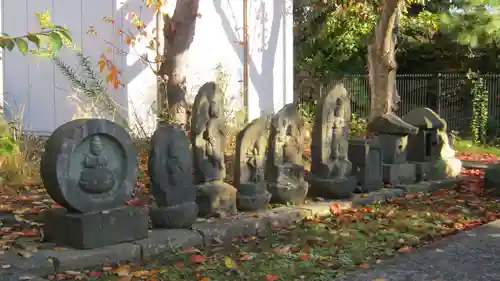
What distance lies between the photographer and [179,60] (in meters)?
9.12

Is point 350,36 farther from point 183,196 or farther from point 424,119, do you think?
point 183,196

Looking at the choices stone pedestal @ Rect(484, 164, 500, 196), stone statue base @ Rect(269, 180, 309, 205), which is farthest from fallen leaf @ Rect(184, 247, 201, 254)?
stone pedestal @ Rect(484, 164, 500, 196)

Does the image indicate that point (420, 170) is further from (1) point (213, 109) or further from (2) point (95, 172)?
(2) point (95, 172)

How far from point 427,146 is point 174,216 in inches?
186

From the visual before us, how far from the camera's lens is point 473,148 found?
14.9m

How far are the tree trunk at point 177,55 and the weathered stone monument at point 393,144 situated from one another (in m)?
2.84

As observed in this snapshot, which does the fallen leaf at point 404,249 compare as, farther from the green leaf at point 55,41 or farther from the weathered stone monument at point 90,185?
the green leaf at point 55,41

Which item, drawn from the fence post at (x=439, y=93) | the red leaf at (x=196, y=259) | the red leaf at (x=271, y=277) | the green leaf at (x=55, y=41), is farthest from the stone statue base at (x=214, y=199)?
the fence post at (x=439, y=93)

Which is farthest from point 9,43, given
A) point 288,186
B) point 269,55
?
point 269,55

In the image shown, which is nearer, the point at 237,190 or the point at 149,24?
the point at 237,190

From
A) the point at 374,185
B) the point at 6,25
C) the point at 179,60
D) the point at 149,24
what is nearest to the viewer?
the point at 374,185

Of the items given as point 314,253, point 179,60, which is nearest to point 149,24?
point 179,60

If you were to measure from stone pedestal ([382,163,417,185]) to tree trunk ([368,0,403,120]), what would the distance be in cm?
460

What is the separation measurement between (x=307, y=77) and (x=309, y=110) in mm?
2401
